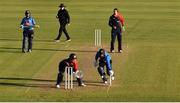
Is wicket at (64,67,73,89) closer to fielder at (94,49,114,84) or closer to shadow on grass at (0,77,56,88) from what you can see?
shadow on grass at (0,77,56,88)

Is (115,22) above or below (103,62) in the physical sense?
above

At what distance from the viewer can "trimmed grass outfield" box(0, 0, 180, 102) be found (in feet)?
76.8

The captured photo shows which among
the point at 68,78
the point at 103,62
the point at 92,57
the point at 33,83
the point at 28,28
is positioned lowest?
the point at 33,83

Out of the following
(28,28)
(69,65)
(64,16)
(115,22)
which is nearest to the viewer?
(69,65)

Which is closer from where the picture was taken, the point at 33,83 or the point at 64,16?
the point at 33,83

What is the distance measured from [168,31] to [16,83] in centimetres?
1609

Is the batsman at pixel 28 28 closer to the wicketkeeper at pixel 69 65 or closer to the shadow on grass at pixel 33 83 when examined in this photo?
the shadow on grass at pixel 33 83

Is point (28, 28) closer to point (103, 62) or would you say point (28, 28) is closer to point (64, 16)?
point (64, 16)

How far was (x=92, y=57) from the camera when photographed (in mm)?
29547

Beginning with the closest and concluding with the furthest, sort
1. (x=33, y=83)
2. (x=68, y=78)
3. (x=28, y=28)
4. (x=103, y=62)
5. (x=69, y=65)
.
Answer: (x=69, y=65)
(x=68, y=78)
(x=103, y=62)
(x=33, y=83)
(x=28, y=28)

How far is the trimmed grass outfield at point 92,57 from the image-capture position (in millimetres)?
23406

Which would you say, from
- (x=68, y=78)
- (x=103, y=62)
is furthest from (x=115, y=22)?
(x=68, y=78)

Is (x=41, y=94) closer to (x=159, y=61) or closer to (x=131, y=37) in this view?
→ (x=159, y=61)

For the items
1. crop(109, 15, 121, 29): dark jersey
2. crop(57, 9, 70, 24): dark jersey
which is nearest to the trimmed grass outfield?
crop(57, 9, 70, 24): dark jersey
